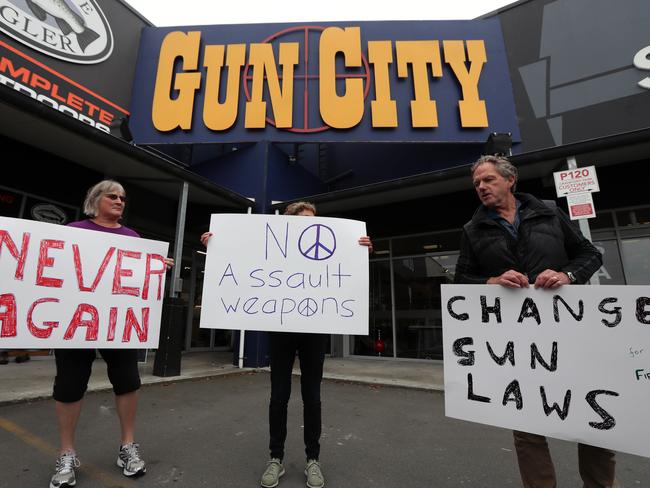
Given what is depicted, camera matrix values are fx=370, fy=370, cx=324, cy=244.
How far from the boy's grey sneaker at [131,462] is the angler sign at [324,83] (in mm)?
7267

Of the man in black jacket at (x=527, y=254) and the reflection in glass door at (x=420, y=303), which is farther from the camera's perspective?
the reflection in glass door at (x=420, y=303)

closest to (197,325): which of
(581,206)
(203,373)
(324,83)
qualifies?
(203,373)

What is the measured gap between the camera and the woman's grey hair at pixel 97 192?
2.45 meters

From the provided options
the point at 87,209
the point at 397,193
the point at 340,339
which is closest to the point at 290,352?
the point at 87,209

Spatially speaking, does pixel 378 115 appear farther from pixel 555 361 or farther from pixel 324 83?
pixel 555 361

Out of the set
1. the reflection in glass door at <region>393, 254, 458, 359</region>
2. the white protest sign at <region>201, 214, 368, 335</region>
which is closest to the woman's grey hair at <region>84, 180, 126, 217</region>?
the white protest sign at <region>201, 214, 368, 335</region>

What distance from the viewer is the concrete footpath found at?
4.66m

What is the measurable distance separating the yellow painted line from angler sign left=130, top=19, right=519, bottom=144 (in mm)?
6758

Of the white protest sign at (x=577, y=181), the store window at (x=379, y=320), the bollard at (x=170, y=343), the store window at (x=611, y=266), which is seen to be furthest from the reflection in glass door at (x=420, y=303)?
the bollard at (x=170, y=343)

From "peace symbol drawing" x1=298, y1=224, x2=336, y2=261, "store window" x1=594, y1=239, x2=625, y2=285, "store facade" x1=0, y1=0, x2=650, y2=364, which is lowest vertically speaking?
"peace symbol drawing" x1=298, y1=224, x2=336, y2=261

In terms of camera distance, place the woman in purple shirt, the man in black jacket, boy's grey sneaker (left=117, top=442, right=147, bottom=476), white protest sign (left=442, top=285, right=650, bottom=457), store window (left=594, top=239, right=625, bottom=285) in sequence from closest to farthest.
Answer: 1. white protest sign (left=442, top=285, right=650, bottom=457)
2. the man in black jacket
3. the woman in purple shirt
4. boy's grey sneaker (left=117, top=442, right=147, bottom=476)
5. store window (left=594, top=239, right=625, bottom=285)

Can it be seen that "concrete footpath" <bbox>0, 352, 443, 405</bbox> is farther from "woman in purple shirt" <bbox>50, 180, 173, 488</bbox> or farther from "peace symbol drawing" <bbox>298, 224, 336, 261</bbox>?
"peace symbol drawing" <bbox>298, 224, 336, 261</bbox>

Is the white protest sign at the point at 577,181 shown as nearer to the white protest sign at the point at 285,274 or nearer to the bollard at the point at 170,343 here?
the white protest sign at the point at 285,274

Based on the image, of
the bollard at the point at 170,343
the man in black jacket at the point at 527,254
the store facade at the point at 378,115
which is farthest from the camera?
the store facade at the point at 378,115
